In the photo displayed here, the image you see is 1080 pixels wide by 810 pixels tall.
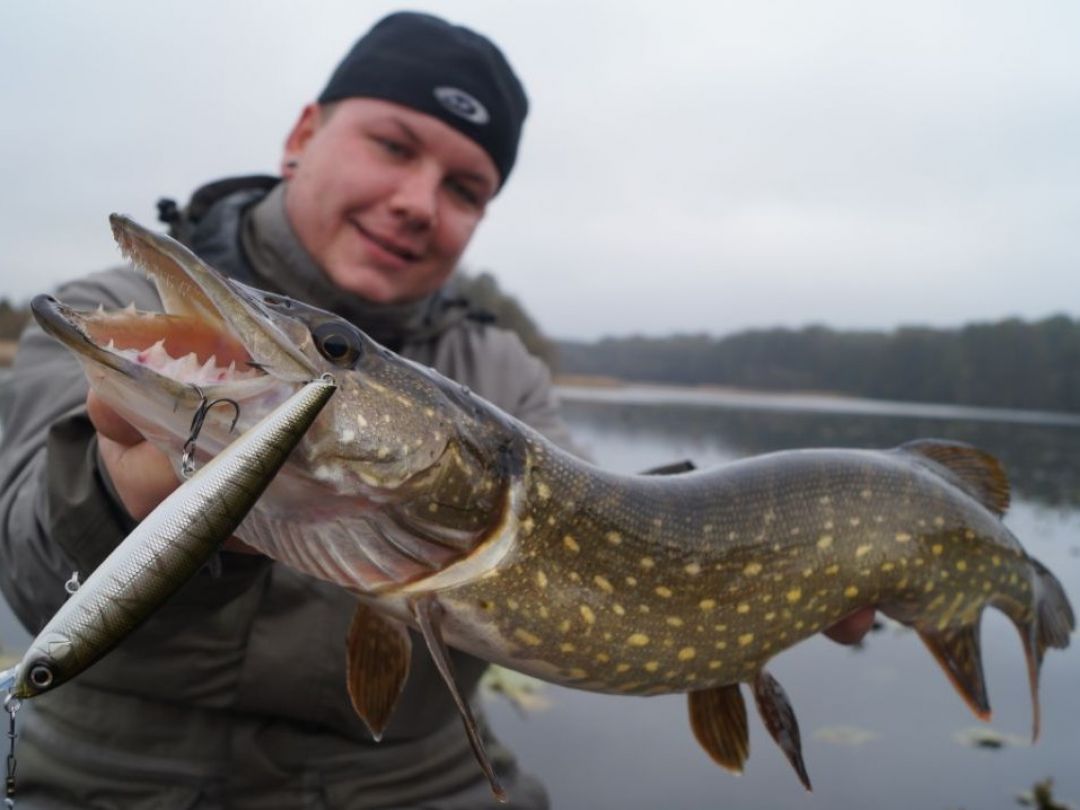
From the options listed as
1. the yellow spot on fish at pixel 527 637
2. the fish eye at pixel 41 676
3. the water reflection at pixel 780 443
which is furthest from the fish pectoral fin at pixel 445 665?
the water reflection at pixel 780 443

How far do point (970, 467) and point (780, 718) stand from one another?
857 mm

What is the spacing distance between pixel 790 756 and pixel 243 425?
4.27 feet

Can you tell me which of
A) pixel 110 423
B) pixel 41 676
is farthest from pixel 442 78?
pixel 41 676

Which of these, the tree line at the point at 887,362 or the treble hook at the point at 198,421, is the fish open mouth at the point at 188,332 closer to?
the treble hook at the point at 198,421

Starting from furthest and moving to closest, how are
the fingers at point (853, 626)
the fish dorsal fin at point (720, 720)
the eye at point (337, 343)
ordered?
the fingers at point (853, 626) → the fish dorsal fin at point (720, 720) → the eye at point (337, 343)

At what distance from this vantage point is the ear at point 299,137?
111 inches

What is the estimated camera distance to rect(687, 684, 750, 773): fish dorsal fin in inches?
67.4

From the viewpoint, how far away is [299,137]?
2.86 m

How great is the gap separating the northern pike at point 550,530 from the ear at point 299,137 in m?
1.84

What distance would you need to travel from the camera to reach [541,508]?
1.43 meters

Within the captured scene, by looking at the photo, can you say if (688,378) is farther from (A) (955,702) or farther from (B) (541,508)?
(B) (541,508)

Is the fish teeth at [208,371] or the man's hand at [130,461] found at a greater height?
the fish teeth at [208,371]

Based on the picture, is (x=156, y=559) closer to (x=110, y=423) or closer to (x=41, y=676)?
(x=41, y=676)

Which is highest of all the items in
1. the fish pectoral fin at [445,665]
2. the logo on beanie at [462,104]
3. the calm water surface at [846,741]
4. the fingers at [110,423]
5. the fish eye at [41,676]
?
the logo on beanie at [462,104]
